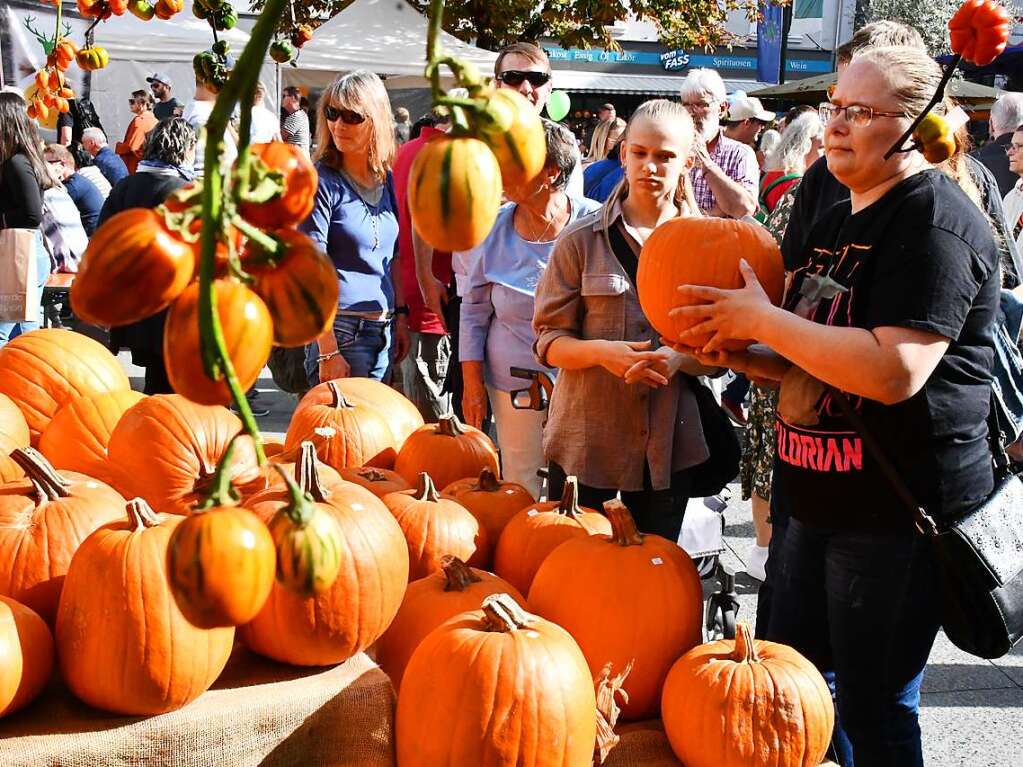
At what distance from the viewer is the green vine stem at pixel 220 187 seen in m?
0.47

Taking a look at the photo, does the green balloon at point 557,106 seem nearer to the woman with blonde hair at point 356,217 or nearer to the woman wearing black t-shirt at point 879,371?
the woman with blonde hair at point 356,217

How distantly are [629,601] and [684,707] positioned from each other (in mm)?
268

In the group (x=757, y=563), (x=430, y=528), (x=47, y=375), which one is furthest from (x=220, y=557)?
(x=757, y=563)

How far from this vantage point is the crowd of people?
200 cm

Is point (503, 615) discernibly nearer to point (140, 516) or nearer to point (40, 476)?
point (140, 516)

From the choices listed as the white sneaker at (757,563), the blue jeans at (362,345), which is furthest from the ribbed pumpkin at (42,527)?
the white sneaker at (757,563)

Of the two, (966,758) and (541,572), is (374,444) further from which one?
(966,758)

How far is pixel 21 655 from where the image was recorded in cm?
179

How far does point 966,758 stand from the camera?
125 inches

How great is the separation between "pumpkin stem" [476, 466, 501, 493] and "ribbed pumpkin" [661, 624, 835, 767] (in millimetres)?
916

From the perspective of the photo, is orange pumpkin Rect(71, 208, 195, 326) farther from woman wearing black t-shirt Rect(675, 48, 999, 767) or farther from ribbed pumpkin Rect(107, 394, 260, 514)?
ribbed pumpkin Rect(107, 394, 260, 514)

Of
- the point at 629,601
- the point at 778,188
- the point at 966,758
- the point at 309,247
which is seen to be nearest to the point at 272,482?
the point at 629,601

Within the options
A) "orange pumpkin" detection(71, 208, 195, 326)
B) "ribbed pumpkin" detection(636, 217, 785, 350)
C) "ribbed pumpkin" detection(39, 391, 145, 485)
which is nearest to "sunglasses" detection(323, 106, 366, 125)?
"ribbed pumpkin" detection(39, 391, 145, 485)

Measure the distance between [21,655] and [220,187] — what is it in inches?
63.3
